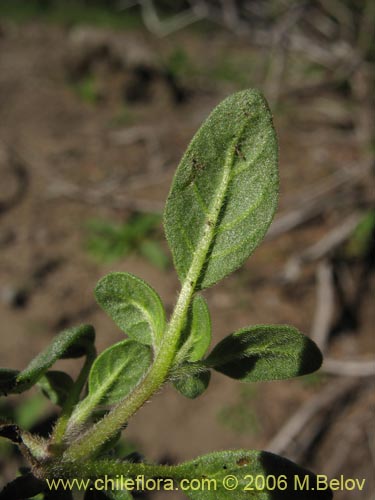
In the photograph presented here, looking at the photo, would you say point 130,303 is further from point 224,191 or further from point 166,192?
point 166,192

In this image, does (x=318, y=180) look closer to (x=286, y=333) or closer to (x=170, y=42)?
(x=170, y=42)

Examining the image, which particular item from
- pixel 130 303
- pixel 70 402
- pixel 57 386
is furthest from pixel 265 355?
pixel 57 386

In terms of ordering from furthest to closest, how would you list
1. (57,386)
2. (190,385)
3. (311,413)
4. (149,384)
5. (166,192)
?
(166,192) < (311,413) < (57,386) < (190,385) < (149,384)

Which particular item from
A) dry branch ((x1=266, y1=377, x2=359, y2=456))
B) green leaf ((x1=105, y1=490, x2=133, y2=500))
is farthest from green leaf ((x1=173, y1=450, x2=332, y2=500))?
dry branch ((x1=266, y1=377, x2=359, y2=456))

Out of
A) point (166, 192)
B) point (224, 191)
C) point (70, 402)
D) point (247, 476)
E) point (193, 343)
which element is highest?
point (224, 191)

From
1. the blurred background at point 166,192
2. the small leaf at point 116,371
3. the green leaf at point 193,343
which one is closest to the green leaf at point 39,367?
the small leaf at point 116,371

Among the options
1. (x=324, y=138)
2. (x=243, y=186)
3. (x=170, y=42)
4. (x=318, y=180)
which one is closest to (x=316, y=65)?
(x=324, y=138)
